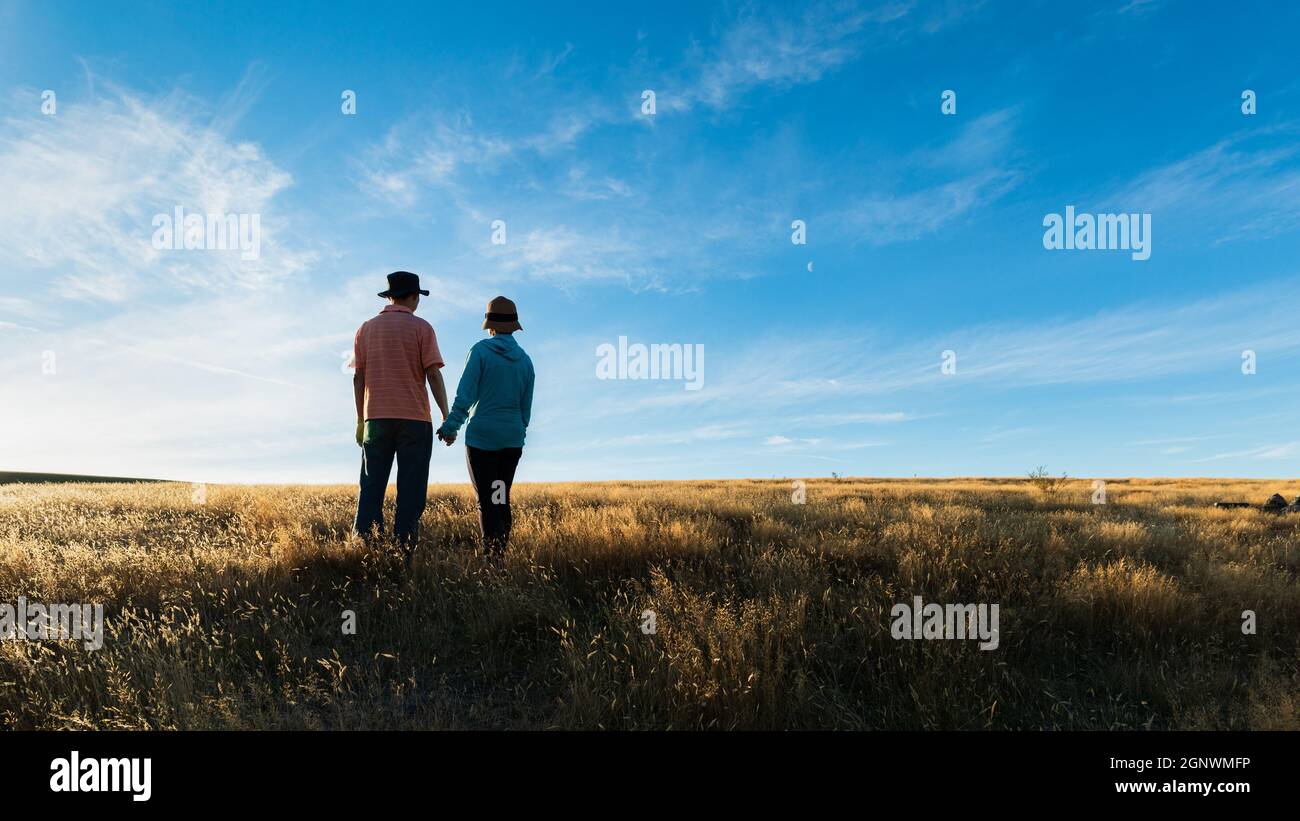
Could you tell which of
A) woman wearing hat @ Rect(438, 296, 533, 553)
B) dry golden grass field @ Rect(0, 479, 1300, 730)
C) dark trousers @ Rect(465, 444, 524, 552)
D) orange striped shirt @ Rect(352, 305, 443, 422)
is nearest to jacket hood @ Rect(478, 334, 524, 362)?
woman wearing hat @ Rect(438, 296, 533, 553)

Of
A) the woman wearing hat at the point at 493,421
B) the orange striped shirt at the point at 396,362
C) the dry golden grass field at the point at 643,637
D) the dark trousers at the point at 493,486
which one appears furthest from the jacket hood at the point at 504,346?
the dry golden grass field at the point at 643,637

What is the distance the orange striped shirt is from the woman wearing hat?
430 mm

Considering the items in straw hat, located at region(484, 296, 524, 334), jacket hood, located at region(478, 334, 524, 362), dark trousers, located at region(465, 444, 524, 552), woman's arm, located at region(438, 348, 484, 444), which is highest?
straw hat, located at region(484, 296, 524, 334)

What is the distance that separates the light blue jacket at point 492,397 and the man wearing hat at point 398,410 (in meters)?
0.34

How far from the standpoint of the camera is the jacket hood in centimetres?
605

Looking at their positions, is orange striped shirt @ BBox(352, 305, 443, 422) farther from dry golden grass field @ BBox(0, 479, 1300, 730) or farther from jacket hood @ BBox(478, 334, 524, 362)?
dry golden grass field @ BBox(0, 479, 1300, 730)

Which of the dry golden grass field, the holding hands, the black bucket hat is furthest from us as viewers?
the black bucket hat

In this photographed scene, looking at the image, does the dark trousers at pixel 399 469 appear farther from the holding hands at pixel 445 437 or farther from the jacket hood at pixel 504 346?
the jacket hood at pixel 504 346

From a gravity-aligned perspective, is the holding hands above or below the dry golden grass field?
above

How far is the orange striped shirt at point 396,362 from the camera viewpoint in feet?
19.3

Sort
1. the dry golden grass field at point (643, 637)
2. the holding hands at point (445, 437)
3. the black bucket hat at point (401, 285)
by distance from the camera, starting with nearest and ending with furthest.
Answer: the dry golden grass field at point (643, 637), the holding hands at point (445, 437), the black bucket hat at point (401, 285)

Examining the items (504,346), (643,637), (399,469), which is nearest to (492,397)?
(504,346)
